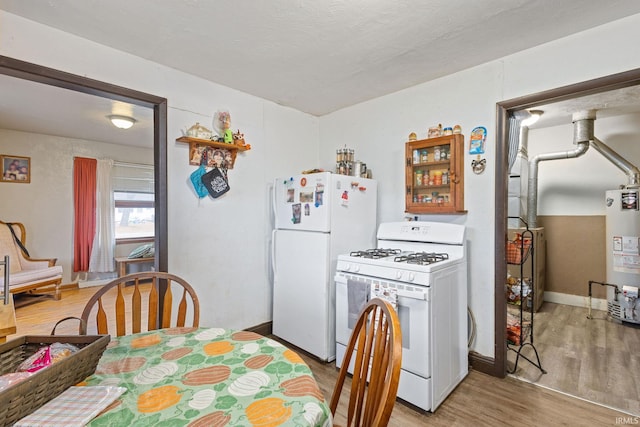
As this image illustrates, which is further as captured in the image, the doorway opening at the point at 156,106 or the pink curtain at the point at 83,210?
the pink curtain at the point at 83,210

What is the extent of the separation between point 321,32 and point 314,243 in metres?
1.56

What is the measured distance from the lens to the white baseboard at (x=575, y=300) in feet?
12.9

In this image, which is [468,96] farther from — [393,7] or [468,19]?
[393,7]

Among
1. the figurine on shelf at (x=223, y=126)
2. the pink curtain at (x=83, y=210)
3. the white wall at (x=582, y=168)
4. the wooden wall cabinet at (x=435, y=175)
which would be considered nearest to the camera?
the wooden wall cabinet at (x=435, y=175)

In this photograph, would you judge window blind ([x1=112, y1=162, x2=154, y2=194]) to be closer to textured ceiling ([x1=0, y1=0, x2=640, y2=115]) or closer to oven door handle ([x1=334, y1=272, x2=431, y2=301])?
textured ceiling ([x1=0, y1=0, x2=640, y2=115])

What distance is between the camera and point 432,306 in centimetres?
190

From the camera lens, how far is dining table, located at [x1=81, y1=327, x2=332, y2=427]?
2.51 feet

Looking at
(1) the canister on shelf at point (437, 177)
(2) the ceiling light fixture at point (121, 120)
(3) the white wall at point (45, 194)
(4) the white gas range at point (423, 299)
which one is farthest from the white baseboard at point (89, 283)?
(1) the canister on shelf at point (437, 177)

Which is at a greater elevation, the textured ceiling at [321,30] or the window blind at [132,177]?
the textured ceiling at [321,30]

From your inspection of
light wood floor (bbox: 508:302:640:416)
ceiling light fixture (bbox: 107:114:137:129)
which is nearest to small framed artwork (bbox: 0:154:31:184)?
ceiling light fixture (bbox: 107:114:137:129)

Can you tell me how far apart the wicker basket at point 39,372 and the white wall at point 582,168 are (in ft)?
17.0

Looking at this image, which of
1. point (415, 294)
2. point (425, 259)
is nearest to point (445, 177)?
point (425, 259)

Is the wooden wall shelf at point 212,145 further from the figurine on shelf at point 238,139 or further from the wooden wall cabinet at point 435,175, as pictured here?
the wooden wall cabinet at point 435,175

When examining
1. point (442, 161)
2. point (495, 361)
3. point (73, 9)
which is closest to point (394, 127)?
point (442, 161)
